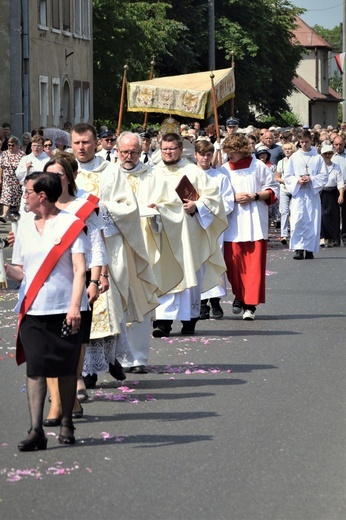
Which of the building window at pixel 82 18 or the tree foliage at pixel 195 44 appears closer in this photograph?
the building window at pixel 82 18

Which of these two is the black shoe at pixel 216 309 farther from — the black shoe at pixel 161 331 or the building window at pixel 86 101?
the building window at pixel 86 101

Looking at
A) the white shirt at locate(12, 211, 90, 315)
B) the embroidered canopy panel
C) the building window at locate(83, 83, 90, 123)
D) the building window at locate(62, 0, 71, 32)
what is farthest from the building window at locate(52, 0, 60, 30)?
the white shirt at locate(12, 211, 90, 315)

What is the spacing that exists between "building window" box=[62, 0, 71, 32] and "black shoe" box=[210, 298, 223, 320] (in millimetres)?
36577

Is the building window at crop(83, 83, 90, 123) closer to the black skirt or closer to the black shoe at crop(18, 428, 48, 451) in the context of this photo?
the black skirt

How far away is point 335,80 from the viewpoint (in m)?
165

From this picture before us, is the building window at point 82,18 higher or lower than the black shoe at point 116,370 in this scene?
higher

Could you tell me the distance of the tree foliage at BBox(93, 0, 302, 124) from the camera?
186ft

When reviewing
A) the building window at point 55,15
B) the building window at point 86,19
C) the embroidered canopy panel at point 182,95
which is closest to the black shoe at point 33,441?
the embroidered canopy panel at point 182,95

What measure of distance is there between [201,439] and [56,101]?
41.2 metres

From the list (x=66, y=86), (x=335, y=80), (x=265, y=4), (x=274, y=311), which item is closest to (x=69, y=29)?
(x=66, y=86)

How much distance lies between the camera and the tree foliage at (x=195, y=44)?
5675 centimetres

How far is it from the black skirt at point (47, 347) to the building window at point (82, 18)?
146 feet

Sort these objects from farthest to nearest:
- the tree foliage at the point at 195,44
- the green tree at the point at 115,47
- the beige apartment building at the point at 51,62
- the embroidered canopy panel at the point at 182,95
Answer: the tree foliage at the point at 195,44, the green tree at the point at 115,47, the beige apartment building at the point at 51,62, the embroidered canopy panel at the point at 182,95

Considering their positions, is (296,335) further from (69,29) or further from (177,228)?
(69,29)
